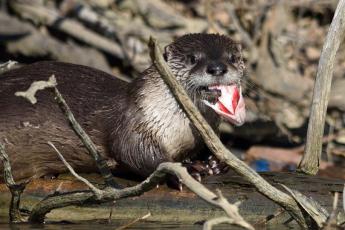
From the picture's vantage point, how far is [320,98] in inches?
183

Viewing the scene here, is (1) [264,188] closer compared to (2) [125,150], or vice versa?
(1) [264,188]

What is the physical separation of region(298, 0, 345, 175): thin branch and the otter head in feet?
1.13

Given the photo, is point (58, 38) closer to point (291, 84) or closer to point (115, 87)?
point (291, 84)

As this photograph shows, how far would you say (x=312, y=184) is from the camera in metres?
4.32

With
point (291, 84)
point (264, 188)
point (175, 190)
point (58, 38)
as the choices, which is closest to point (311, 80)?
point (291, 84)

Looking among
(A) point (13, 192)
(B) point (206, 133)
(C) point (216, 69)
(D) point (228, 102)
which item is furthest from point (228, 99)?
(A) point (13, 192)

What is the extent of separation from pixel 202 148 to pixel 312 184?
0.56 m

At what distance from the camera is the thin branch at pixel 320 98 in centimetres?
463

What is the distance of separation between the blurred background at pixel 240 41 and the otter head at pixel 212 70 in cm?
193

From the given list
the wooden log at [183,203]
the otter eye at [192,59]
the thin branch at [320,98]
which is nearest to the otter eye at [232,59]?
the otter eye at [192,59]

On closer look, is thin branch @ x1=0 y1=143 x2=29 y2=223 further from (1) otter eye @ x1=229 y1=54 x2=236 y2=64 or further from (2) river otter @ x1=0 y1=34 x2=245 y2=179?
(1) otter eye @ x1=229 y1=54 x2=236 y2=64

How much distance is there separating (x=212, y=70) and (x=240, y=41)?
286cm

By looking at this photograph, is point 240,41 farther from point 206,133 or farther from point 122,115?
point 206,133

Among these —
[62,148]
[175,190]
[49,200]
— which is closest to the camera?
[49,200]
